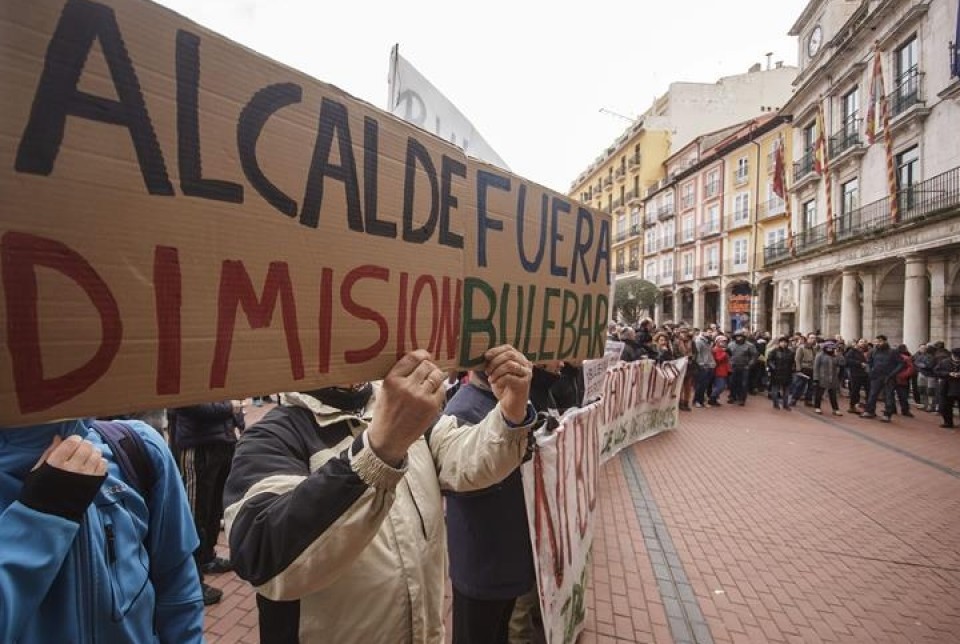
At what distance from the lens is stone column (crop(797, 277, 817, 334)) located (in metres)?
22.0

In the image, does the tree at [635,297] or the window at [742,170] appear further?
the tree at [635,297]

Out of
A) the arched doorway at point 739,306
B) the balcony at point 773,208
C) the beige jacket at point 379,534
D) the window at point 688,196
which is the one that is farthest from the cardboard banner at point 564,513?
the window at point 688,196

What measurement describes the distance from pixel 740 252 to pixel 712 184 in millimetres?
6094

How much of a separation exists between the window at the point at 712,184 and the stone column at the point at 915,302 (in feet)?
64.8

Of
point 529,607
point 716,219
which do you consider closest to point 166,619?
point 529,607

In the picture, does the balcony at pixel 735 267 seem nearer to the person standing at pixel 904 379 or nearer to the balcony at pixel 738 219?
the balcony at pixel 738 219

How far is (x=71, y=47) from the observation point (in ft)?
2.61

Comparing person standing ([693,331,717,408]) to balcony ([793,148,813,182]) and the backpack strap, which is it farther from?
balcony ([793,148,813,182])

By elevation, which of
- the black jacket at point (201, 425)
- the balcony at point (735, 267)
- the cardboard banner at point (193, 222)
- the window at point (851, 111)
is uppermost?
the window at point (851, 111)

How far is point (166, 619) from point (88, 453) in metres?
0.64

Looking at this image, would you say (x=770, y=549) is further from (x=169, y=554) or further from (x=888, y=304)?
(x=888, y=304)

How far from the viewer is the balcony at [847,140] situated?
750 inches

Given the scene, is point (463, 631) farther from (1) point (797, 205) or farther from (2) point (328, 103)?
(1) point (797, 205)

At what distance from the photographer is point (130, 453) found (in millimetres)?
1444
